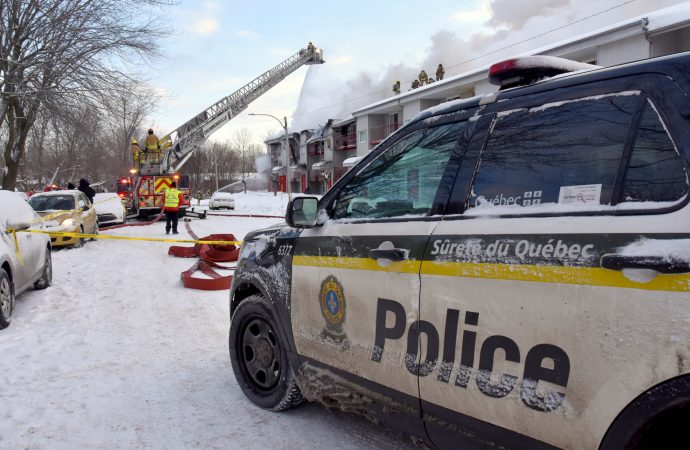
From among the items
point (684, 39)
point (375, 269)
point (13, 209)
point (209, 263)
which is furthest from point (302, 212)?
point (684, 39)

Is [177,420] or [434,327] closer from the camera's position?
[434,327]

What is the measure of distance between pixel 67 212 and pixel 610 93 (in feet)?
42.2

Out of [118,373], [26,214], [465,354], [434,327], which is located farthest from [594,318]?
[26,214]

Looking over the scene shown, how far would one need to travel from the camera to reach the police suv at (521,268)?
1652mm

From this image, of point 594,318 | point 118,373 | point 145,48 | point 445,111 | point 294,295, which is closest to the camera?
point 594,318

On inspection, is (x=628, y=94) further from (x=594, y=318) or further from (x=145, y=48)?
(x=145, y=48)

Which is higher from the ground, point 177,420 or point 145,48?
point 145,48

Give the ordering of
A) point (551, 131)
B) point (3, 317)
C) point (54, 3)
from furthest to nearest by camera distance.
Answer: point (54, 3)
point (3, 317)
point (551, 131)

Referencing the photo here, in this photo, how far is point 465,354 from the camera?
2158mm

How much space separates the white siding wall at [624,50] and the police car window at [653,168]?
1492 cm

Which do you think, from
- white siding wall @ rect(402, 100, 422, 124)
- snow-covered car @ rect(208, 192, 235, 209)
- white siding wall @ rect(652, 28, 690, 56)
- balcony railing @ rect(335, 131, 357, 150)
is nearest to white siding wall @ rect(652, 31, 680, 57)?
white siding wall @ rect(652, 28, 690, 56)

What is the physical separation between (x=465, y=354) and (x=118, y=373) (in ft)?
11.1

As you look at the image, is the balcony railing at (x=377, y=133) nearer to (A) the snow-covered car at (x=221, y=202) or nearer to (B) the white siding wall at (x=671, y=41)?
(A) the snow-covered car at (x=221, y=202)

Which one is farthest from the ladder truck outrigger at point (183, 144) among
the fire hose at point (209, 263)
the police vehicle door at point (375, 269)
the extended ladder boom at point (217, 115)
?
the police vehicle door at point (375, 269)
